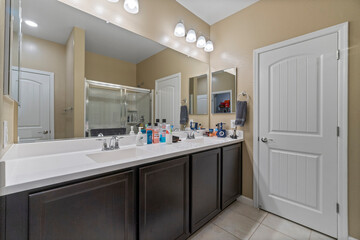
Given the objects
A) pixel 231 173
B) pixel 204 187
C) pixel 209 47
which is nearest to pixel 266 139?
pixel 231 173

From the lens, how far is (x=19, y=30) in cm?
103

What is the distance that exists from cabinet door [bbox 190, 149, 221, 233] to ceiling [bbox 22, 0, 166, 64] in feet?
4.18

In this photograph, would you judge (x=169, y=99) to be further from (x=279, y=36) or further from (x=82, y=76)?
(x=279, y=36)

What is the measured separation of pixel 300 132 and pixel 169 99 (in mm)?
1524

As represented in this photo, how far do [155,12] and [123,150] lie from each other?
63.6 inches

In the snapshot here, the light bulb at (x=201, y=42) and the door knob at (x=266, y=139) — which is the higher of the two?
the light bulb at (x=201, y=42)

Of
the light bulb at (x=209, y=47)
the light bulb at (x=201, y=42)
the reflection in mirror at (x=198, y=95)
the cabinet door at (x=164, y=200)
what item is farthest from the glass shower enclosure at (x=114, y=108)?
the light bulb at (x=209, y=47)

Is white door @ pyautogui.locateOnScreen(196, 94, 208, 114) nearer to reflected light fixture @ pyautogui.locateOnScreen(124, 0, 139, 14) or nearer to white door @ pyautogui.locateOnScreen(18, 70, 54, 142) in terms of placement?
reflected light fixture @ pyautogui.locateOnScreen(124, 0, 139, 14)

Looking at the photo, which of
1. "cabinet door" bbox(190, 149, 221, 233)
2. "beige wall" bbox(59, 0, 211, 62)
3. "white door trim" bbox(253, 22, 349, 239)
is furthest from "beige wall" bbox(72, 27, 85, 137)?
"white door trim" bbox(253, 22, 349, 239)

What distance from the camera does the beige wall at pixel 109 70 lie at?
1382 millimetres

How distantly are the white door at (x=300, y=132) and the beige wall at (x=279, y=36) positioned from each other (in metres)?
0.11

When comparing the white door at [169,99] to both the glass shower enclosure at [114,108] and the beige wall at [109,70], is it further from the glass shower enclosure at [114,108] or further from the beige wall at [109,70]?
the beige wall at [109,70]

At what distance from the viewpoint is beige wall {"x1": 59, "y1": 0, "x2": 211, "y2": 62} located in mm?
1413

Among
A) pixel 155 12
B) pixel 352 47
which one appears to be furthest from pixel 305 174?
pixel 155 12
